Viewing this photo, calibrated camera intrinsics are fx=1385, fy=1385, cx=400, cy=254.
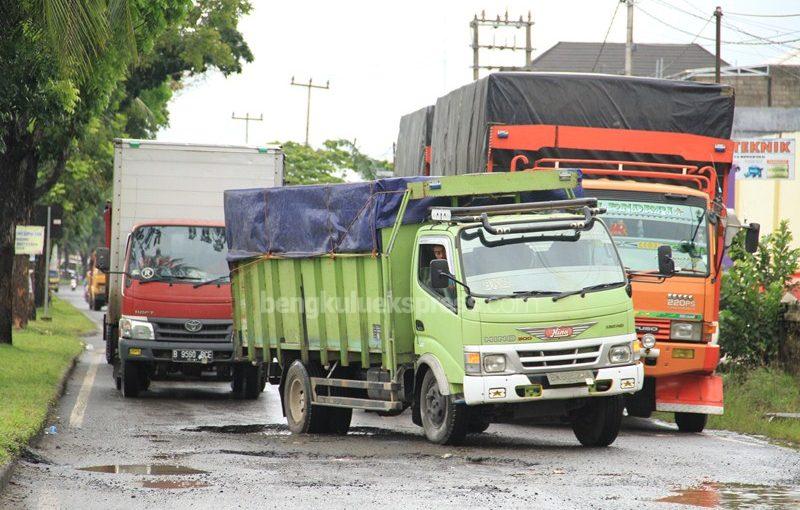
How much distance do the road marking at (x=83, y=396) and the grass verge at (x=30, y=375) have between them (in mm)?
321

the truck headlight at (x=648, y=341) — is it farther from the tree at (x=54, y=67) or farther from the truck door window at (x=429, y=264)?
the tree at (x=54, y=67)

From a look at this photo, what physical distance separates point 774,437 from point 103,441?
702 cm

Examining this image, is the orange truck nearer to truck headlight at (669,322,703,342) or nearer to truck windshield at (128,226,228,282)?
truck headlight at (669,322,703,342)

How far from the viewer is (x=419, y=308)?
1310 cm

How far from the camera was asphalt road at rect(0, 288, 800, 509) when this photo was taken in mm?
9367

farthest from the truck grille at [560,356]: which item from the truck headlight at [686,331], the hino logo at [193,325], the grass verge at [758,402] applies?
the hino logo at [193,325]

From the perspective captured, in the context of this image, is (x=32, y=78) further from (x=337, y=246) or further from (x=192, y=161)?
(x=337, y=246)

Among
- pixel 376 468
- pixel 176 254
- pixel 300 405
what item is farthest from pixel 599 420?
pixel 176 254

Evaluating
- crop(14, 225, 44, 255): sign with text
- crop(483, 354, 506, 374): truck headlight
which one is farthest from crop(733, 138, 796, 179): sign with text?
crop(483, 354, 506, 374): truck headlight

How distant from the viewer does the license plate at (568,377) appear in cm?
1239

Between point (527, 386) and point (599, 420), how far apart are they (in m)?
1.17

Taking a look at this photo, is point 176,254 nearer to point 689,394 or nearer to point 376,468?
point 689,394

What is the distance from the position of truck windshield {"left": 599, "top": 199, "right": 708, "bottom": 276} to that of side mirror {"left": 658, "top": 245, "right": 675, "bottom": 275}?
0.81 m

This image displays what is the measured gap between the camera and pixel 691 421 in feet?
50.7
